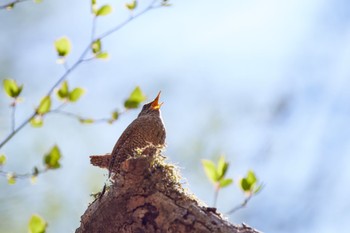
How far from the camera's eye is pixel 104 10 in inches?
84.8

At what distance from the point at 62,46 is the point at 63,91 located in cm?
14

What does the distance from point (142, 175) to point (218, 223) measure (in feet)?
1.15

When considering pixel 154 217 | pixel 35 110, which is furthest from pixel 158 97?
pixel 35 110

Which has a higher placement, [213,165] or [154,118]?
[154,118]

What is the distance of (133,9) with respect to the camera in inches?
94.5

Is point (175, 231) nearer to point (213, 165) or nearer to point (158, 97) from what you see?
point (213, 165)

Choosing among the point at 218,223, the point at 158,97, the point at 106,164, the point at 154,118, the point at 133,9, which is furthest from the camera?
the point at 158,97

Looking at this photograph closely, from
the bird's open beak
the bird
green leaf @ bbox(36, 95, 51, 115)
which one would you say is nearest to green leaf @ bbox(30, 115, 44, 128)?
green leaf @ bbox(36, 95, 51, 115)

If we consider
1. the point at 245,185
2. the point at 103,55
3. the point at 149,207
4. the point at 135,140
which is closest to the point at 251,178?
the point at 245,185

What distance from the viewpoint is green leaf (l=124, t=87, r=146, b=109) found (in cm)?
206

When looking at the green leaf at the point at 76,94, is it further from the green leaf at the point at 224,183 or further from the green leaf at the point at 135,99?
the green leaf at the point at 224,183

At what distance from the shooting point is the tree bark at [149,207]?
2.55 m

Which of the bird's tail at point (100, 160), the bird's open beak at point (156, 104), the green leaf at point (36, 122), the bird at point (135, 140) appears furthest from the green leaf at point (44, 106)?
the bird's open beak at point (156, 104)

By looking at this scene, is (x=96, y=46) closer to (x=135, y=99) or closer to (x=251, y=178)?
(x=135, y=99)
